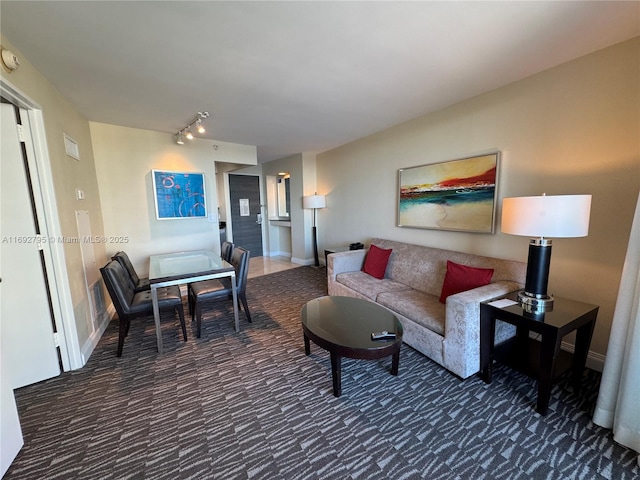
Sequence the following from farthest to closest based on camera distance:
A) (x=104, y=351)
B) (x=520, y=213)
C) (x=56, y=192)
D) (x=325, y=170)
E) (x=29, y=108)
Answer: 1. (x=325, y=170)
2. (x=104, y=351)
3. (x=56, y=192)
4. (x=29, y=108)
5. (x=520, y=213)

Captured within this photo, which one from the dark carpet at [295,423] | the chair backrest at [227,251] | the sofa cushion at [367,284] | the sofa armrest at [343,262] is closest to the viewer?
the dark carpet at [295,423]

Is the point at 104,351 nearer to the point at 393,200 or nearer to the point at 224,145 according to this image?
the point at 224,145

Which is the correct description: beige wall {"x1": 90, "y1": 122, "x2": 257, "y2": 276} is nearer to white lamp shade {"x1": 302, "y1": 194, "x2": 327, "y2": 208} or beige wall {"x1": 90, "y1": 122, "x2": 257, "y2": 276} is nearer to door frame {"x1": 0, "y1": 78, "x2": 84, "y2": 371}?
door frame {"x1": 0, "y1": 78, "x2": 84, "y2": 371}

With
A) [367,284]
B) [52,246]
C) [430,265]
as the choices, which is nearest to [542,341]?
[430,265]

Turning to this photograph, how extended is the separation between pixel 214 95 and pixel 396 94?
1.76 meters

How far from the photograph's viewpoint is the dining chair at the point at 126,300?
2156 millimetres

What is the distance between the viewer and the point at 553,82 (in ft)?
6.93

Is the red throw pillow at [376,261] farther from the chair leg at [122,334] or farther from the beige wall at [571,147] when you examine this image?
the chair leg at [122,334]

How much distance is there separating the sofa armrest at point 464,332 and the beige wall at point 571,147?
2.55ft

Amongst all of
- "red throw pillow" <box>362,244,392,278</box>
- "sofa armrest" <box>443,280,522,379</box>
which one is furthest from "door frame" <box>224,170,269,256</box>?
"sofa armrest" <box>443,280,522,379</box>

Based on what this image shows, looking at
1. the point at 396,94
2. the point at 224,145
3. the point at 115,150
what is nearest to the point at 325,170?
the point at 224,145

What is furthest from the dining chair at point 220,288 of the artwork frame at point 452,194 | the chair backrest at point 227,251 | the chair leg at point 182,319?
the artwork frame at point 452,194

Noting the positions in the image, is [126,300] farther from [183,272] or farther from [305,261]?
[305,261]

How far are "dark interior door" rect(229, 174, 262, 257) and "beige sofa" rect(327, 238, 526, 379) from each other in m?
3.49
